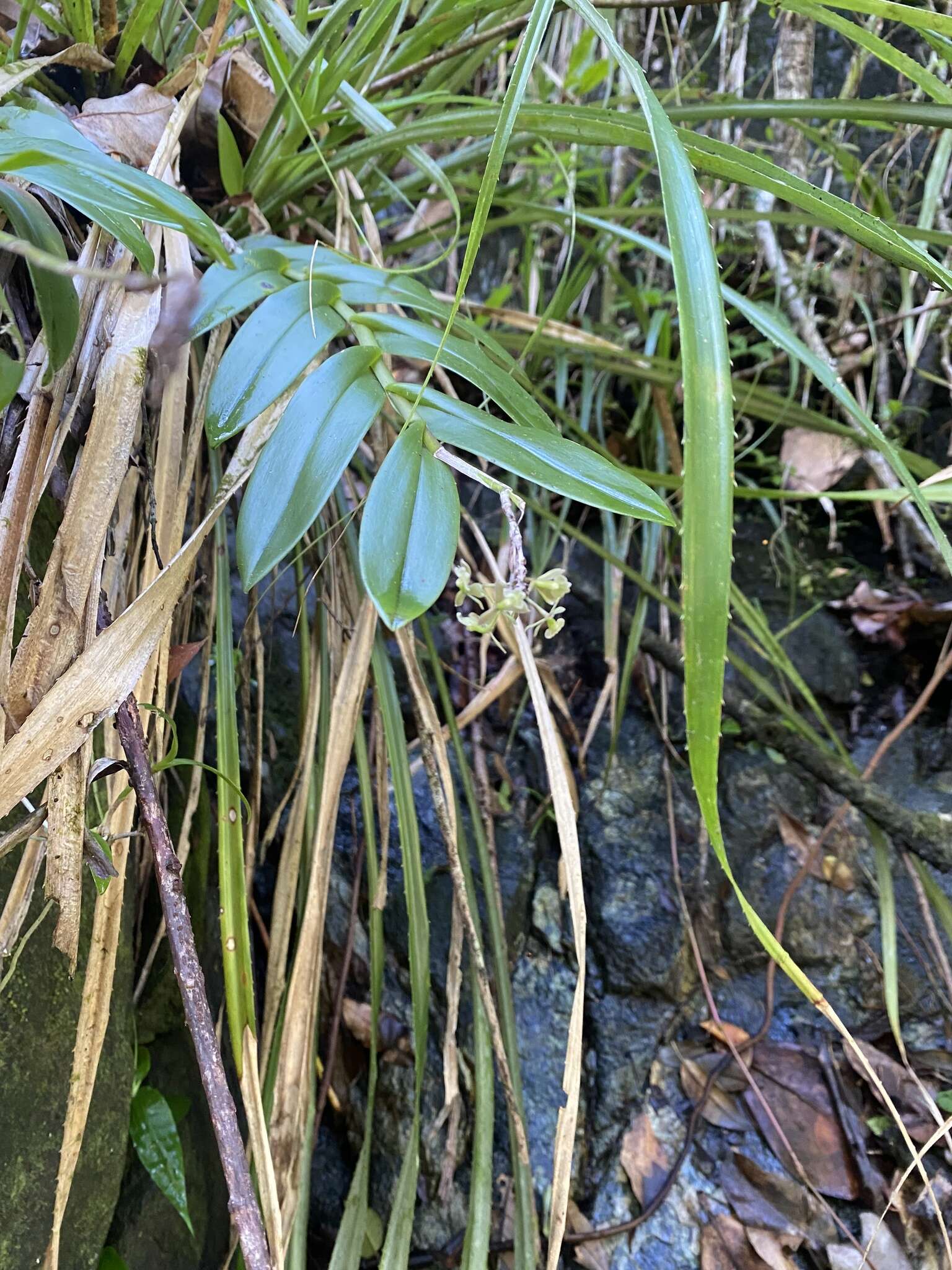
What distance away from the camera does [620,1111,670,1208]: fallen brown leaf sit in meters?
0.80

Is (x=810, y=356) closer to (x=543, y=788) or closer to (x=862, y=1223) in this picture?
(x=543, y=788)

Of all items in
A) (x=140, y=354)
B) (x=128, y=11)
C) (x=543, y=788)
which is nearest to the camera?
(x=140, y=354)

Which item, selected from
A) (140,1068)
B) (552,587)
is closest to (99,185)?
(552,587)

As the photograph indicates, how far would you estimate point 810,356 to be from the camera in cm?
59

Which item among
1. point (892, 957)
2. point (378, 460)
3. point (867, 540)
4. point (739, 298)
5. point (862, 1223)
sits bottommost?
point (862, 1223)

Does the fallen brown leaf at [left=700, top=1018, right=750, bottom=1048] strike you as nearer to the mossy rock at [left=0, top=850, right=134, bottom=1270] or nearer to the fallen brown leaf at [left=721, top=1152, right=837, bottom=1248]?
the fallen brown leaf at [left=721, top=1152, right=837, bottom=1248]

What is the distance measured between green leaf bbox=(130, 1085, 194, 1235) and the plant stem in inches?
10.9

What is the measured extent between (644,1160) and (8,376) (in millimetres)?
945

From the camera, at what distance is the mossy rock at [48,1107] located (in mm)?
484

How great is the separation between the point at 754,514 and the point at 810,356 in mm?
806

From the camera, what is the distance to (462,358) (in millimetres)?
461

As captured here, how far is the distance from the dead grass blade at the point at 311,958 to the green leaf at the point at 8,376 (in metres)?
0.33

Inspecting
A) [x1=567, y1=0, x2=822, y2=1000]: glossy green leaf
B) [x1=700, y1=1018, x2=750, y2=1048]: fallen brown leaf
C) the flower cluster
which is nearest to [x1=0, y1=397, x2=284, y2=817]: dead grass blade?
the flower cluster

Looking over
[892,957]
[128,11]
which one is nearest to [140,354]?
[128,11]
